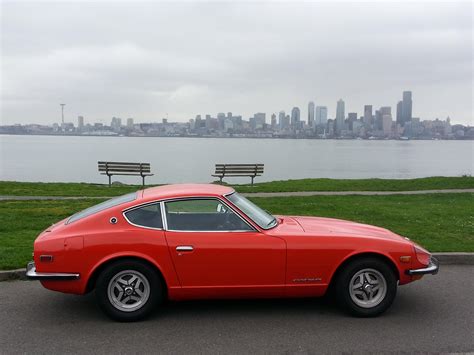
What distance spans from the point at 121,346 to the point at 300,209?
25.6 feet

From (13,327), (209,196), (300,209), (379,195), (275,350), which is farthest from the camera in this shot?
(379,195)

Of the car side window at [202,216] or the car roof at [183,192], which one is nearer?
the car side window at [202,216]

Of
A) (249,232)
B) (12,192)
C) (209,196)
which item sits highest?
(209,196)

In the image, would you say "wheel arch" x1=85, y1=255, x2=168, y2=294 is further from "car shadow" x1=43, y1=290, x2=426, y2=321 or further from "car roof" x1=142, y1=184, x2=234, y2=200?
"car roof" x1=142, y1=184, x2=234, y2=200

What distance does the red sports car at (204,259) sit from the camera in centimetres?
477

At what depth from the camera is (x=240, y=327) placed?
4.73 meters

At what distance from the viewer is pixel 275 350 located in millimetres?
4215

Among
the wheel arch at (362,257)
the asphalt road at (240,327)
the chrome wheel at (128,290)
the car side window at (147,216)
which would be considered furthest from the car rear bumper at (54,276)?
the wheel arch at (362,257)

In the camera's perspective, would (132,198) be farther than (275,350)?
Yes

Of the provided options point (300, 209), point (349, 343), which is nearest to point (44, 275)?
point (349, 343)

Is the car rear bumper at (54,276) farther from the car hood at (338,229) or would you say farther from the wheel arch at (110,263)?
the car hood at (338,229)

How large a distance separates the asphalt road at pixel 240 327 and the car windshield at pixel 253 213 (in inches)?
35.9

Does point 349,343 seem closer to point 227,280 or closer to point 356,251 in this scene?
point 356,251

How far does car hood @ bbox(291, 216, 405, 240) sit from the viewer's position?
203 inches
